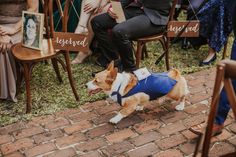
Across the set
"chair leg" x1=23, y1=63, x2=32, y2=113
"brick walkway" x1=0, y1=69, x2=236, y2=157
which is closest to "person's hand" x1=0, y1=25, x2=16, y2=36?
"chair leg" x1=23, y1=63, x2=32, y2=113

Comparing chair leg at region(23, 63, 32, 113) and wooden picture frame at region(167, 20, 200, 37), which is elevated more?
wooden picture frame at region(167, 20, 200, 37)

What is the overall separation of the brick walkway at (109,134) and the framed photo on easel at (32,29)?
696 millimetres

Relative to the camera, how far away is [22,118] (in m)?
3.69

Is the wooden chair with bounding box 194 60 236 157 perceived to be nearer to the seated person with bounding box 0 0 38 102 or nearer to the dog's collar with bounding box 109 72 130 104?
the dog's collar with bounding box 109 72 130 104

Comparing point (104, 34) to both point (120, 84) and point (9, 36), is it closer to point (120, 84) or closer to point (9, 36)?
point (9, 36)

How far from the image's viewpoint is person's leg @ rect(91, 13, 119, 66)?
4.47 meters

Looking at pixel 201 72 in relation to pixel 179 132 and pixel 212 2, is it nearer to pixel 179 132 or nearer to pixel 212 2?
pixel 212 2

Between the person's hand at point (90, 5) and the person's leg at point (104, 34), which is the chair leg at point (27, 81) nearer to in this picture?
the person's leg at point (104, 34)

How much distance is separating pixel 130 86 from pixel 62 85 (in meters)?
1.07

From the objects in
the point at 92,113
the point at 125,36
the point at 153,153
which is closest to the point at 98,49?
the point at 125,36

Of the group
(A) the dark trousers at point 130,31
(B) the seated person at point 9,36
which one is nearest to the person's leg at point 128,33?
(A) the dark trousers at point 130,31

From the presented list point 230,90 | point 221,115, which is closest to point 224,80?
point 230,90

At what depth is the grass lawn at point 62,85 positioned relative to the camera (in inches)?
151

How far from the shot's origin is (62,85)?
4.33m
